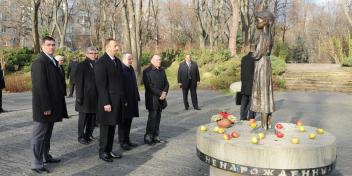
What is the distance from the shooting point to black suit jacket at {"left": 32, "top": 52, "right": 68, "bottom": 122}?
6.26m

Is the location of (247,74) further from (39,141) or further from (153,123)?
(39,141)

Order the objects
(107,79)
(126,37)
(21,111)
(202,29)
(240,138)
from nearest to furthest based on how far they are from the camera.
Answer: (240,138) → (107,79) → (21,111) → (126,37) → (202,29)

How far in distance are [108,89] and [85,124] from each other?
217cm

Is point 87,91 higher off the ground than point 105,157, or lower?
higher

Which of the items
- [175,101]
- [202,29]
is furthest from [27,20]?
[175,101]

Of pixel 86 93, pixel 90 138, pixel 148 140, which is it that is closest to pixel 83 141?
pixel 90 138

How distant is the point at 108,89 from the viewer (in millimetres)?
6883

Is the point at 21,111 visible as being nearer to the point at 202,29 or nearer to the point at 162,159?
the point at 162,159

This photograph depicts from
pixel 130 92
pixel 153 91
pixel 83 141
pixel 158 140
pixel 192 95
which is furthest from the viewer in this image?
pixel 192 95

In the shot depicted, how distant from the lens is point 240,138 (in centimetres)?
543

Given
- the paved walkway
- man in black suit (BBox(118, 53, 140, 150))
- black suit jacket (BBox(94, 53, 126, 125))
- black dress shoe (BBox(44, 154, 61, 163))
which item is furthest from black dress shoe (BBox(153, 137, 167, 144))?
black dress shoe (BBox(44, 154, 61, 163))

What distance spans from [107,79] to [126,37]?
1646 cm

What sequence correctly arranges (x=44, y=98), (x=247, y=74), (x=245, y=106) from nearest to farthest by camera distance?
(x=44, y=98) → (x=247, y=74) → (x=245, y=106)

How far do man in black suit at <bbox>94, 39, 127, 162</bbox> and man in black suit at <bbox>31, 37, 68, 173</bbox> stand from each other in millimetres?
647
